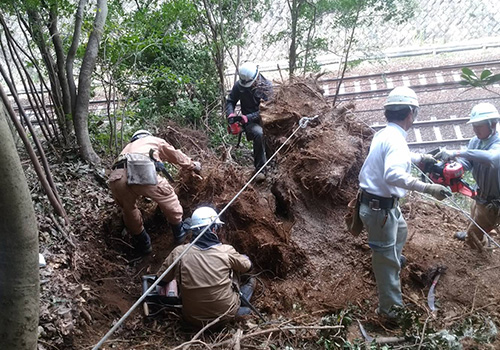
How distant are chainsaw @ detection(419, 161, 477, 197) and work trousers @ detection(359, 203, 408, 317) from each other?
735mm

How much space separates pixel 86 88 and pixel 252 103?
2.58 m

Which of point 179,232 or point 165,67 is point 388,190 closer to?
point 179,232

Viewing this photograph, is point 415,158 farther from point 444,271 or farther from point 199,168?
point 199,168

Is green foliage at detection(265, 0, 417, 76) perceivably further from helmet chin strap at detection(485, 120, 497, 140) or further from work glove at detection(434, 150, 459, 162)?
work glove at detection(434, 150, 459, 162)

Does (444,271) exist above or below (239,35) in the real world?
below

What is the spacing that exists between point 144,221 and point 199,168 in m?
1.14

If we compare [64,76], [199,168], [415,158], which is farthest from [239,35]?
[415,158]

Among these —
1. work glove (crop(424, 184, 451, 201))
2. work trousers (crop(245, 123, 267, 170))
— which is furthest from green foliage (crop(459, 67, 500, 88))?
work trousers (crop(245, 123, 267, 170))

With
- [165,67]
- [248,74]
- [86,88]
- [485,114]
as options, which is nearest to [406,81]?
[248,74]

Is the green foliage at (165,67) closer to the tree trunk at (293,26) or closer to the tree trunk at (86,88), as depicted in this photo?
the tree trunk at (86,88)

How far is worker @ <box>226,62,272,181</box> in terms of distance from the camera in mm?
6113

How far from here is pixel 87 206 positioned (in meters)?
5.45

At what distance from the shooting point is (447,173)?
4.06 meters

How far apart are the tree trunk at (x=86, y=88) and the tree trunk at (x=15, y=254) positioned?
480cm
